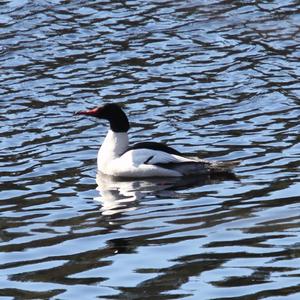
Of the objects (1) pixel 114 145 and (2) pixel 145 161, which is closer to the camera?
(2) pixel 145 161

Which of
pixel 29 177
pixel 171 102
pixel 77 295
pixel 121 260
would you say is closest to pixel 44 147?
pixel 29 177

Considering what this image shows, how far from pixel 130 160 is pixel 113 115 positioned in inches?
44.2

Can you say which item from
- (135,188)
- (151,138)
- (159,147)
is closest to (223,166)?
(159,147)

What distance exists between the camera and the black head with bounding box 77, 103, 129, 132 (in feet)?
60.4

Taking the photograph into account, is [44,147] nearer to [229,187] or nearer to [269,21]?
[229,187]

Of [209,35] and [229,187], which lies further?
[209,35]

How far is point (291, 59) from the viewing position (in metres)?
23.6

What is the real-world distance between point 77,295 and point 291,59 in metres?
12.8

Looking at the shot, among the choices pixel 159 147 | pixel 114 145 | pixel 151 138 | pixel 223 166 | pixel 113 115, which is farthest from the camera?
pixel 151 138

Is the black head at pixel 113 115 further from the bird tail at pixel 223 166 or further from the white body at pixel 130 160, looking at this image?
the bird tail at pixel 223 166

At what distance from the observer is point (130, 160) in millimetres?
17641

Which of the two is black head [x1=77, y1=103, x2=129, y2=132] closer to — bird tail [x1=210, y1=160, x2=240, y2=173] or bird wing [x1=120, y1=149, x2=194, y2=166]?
bird wing [x1=120, y1=149, x2=194, y2=166]

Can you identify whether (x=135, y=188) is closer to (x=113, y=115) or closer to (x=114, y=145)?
(x=114, y=145)

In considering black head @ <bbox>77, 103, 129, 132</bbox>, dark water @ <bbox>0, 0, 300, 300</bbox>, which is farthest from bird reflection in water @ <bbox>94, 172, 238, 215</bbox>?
black head @ <bbox>77, 103, 129, 132</bbox>
